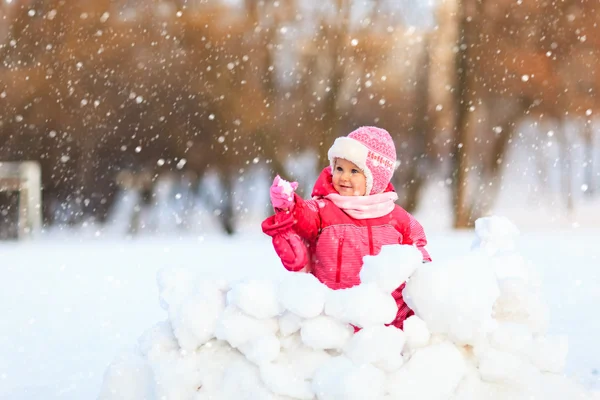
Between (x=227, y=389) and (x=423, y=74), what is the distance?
997 cm

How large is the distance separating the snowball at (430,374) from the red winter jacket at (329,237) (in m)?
0.76

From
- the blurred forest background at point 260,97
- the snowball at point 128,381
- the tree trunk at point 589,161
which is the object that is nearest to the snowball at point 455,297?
the snowball at point 128,381

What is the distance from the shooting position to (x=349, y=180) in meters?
2.72

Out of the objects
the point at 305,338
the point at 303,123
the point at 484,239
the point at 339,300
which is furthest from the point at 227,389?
the point at 303,123

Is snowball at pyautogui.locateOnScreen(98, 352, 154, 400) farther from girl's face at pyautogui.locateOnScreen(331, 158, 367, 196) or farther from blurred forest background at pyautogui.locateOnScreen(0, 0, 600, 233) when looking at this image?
blurred forest background at pyautogui.locateOnScreen(0, 0, 600, 233)

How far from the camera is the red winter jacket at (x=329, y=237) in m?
2.55

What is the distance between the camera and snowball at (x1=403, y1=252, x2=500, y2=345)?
176 centimetres

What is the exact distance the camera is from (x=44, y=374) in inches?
134

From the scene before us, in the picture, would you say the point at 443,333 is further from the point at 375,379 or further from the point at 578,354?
the point at 578,354

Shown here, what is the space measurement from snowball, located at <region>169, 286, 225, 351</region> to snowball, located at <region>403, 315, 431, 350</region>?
1.65ft

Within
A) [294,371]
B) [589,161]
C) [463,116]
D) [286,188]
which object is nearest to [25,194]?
[463,116]

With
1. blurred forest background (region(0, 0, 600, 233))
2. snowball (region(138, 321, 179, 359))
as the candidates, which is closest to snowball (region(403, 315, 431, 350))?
snowball (region(138, 321, 179, 359))

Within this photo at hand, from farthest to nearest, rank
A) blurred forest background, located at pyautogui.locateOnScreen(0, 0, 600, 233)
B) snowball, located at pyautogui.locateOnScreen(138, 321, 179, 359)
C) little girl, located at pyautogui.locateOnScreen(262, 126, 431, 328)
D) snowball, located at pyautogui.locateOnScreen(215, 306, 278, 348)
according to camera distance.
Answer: blurred forest background, located at pyautogui.locateOnScreen(0, 0, 600, 233) < little girl, located at pyautogui.locateOnScreen(262, 126, 431, 328) < snowball, located at pyautogui.locateOnScreen(138, 321, 179, 359) < snowball, located at pyautogui.locateOnScreen(215, 306, 278, 348)

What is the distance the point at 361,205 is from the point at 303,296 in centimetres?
89
